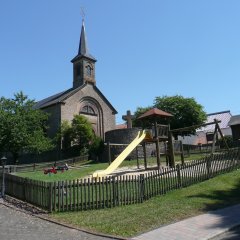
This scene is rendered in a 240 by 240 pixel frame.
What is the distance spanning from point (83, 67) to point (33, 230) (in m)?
46.7

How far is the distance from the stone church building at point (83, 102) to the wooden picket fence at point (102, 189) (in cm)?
3384

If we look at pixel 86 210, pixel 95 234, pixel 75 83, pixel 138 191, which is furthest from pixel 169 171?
pixel 75 83

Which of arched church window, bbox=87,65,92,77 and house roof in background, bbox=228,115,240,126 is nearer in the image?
house roof in background, bbox=228,115,240,126

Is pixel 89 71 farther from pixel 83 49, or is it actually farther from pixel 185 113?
pixel 185 113

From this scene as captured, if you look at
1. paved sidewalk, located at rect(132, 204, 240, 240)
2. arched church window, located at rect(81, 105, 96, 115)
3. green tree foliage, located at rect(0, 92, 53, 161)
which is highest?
arched church window, located at rect(81, 105, 96, 115)

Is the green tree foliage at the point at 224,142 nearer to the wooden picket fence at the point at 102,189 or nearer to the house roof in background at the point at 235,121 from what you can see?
the house roof in background at the point at 235,121

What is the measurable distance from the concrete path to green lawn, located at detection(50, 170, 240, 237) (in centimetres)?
53

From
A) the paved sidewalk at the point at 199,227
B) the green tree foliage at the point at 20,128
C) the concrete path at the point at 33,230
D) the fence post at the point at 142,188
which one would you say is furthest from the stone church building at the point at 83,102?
the paved sidewalk at the point at 199,227

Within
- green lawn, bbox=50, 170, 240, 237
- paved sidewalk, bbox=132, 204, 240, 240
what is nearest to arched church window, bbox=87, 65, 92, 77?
green lawn, bbox=50, 170, 240, 237

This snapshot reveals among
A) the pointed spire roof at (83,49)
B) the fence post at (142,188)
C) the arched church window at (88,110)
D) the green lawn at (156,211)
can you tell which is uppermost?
the pointed spire roof at (83,49)

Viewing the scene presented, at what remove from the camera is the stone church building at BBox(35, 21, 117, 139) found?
49.9 meters

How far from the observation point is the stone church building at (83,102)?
49938 mm

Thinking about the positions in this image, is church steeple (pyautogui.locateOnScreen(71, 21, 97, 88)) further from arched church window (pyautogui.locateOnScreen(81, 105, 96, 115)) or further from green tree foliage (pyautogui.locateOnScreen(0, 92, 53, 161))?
green tree foliage (pyautogui.locateOnScreen(0, 92, 53, 161))

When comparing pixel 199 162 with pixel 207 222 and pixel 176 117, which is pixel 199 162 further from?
pixel 176 117
